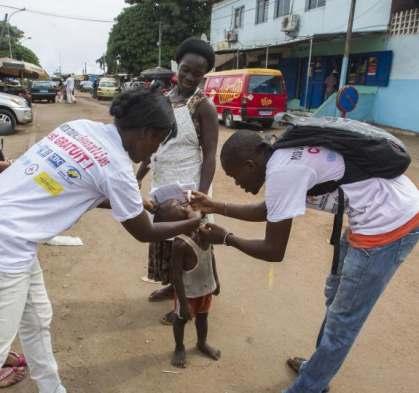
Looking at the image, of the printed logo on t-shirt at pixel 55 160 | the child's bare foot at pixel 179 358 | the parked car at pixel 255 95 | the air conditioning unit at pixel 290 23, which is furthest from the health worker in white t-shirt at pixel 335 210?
the air conditioning unit at pixel 290 23

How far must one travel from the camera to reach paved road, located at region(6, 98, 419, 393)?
2.50 m

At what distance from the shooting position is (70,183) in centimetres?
164

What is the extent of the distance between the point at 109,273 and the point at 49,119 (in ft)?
43.2

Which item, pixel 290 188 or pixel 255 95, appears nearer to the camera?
pixel 290 188

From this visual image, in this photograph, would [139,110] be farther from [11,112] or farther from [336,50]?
[336,50]

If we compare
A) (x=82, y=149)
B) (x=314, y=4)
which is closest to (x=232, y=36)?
(x=314, y=4)

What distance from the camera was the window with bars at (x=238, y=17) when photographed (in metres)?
23.1

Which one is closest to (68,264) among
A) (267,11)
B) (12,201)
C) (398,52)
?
(12,201)

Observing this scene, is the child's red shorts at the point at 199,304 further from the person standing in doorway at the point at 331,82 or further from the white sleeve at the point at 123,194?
the person standing in doorway at the point at 331,82

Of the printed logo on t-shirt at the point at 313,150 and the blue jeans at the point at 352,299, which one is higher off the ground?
the printed logo on t-shirt at the point at 313,150

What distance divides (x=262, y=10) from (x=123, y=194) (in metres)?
21.6

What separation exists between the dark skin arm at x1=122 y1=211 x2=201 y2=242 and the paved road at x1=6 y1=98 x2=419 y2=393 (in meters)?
0.99

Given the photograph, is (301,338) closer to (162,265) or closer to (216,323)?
(216,323)

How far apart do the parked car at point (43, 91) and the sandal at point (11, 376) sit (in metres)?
24.5
